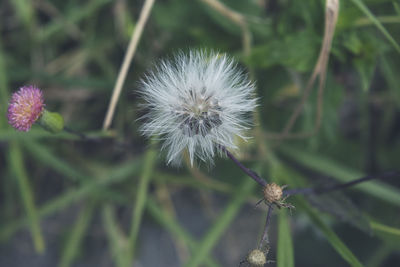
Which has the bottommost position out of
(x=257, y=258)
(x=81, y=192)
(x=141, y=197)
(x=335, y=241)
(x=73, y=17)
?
(x=257, y=258)

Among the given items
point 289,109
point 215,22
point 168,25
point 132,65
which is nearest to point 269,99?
point 289,109

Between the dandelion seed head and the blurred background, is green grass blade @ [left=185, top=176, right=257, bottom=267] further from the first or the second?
the dandelion seed head

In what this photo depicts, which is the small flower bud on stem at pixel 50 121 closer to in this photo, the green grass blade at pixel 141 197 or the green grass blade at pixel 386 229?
the green grass blade at pixel 141 197

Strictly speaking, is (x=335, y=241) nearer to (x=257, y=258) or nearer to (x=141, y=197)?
(x=257, y=258)

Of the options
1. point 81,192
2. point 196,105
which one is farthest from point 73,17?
point 196,105

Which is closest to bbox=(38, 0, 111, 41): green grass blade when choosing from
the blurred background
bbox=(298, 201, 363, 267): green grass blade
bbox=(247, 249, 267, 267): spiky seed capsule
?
the blurred background

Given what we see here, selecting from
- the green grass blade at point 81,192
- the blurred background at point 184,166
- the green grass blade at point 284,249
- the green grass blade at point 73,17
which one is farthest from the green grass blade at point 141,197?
the green grass blade at point 73,17

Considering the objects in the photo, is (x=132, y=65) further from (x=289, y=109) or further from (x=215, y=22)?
(x=289, y=109)
